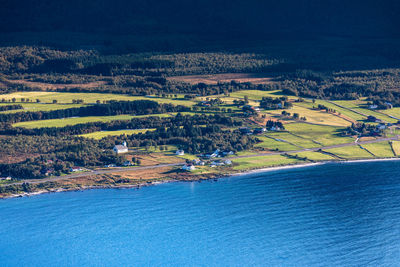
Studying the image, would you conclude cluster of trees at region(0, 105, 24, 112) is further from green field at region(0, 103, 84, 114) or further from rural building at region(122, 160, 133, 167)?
rural building at region(122, 160, 133, 167)

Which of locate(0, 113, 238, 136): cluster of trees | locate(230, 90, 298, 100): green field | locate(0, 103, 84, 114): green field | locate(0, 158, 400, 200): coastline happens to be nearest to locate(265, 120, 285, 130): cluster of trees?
locate(0, 113, 238, 136): cluster of trees

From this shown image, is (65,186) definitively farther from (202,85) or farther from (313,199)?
(202,85)

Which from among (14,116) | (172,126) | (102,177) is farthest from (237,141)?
(14,116)

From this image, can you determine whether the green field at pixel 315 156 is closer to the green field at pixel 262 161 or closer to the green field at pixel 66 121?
the green field at pixel 262 161

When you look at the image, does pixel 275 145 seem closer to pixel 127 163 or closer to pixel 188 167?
pixel 188 167

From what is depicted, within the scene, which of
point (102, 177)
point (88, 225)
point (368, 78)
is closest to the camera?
point (88, 225)

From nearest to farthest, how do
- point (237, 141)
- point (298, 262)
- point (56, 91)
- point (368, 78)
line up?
1. point (298, 262)
2. point (237, 141)
3. point (56, 91)
4. point (368, 78)
